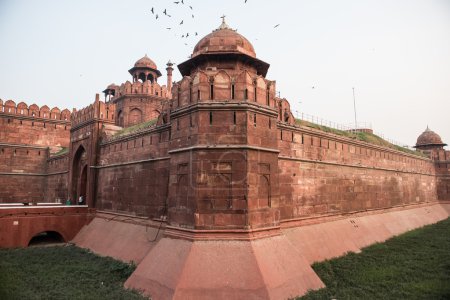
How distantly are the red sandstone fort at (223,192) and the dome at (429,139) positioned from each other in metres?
10.9

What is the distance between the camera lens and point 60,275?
11.1 m

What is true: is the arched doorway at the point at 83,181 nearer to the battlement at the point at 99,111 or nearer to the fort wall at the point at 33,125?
the battlement at the point at 99,111

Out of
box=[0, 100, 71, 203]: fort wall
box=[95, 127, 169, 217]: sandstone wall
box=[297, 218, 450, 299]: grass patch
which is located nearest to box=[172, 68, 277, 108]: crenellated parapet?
box=[95, 127, 169, 217]: sandstone wall

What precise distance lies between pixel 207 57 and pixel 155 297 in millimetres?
8434

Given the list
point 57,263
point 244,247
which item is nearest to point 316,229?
point 244,247

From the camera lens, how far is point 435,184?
103 ft

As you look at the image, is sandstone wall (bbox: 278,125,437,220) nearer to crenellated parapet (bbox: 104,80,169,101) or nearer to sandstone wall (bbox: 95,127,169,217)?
sandstone wall (bbox: 95,127,169,217)

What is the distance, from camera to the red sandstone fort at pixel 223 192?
9.07 meters

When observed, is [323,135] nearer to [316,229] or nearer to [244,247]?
[316,229]

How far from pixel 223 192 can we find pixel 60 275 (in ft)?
22.9

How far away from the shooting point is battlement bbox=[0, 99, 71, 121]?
2780 cm

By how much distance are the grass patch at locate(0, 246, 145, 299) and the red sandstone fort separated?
707mm

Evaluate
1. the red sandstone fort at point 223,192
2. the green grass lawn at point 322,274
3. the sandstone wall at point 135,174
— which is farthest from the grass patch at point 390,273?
the sandstone wall at point 135,174

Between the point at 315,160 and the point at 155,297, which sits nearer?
the point at 155,297
